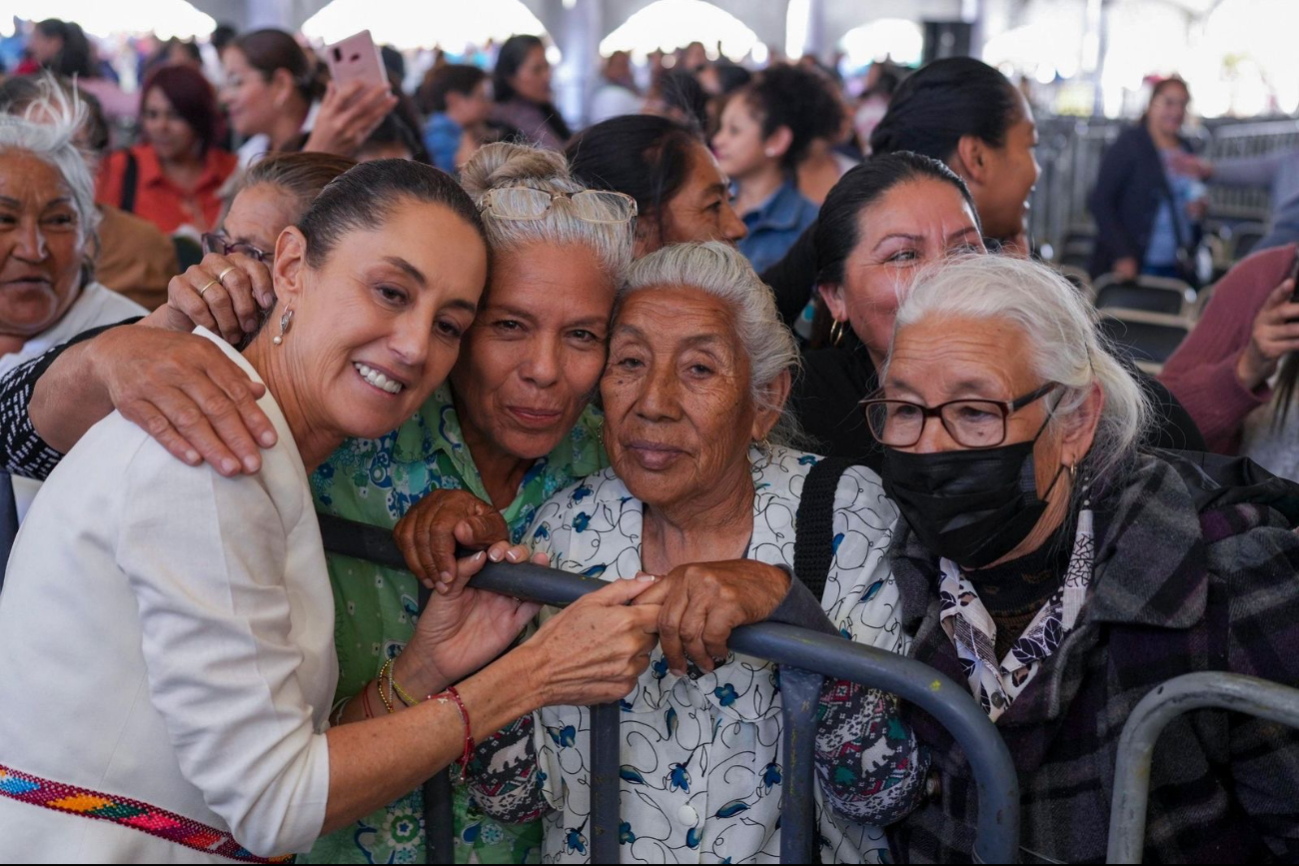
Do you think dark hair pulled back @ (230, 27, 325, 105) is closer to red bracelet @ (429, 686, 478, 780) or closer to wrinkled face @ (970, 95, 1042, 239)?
wrinkled face @ (970, 95, 1042, 239)

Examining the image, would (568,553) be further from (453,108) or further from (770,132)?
(453,108)

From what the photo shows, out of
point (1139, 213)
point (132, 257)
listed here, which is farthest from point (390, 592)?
point (1139, 213)

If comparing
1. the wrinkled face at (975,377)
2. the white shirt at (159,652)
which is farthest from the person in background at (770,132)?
the white shirt at (159,652)

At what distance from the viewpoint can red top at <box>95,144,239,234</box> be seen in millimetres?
6219

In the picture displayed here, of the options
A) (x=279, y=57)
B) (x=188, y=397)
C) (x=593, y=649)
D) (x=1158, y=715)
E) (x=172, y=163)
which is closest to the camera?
(x=1158, y=715)

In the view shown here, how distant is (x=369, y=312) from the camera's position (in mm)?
1884

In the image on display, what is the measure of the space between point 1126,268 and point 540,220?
229 inches

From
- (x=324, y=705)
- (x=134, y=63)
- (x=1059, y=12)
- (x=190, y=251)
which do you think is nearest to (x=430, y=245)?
(x=324, y=705)

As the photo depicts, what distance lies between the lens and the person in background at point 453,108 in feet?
24.8

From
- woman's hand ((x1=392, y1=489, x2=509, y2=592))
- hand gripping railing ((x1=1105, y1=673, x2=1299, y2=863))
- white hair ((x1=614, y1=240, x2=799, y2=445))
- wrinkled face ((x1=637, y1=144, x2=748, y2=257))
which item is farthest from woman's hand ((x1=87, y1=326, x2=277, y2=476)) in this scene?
wrinkled face ((x1=637, y1=144, x2=748, y2=257))

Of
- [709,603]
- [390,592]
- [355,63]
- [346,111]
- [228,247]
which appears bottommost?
[390,592]

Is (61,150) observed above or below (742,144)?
above

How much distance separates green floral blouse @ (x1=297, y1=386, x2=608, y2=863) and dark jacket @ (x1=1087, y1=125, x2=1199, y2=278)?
6.28 metres

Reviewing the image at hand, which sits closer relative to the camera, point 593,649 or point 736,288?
point 593,649
